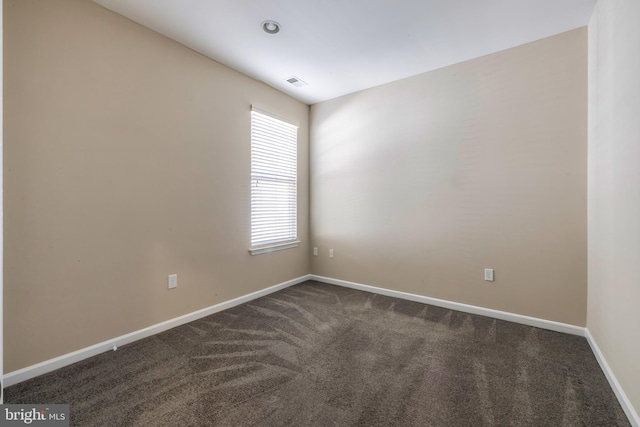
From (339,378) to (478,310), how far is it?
1.80 m

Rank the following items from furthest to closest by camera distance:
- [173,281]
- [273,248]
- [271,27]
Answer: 1. [273,248]
2. [173,281]
3. [271,27]

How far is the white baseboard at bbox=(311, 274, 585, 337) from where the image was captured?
2553 millimetres

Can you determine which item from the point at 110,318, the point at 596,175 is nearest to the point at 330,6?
the point at 596,175

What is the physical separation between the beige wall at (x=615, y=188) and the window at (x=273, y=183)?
3.03 m

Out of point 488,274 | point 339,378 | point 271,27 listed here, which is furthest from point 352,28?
point 339,378

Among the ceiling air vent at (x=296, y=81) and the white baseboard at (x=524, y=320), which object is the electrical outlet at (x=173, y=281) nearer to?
the white baseboard at (x=524, y=320)

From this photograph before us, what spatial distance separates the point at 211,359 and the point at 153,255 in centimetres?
103

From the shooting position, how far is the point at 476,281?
298 centimetres

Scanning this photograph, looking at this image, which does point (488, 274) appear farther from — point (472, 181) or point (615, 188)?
point (615, 188)

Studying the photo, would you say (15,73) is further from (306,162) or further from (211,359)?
(306,162)

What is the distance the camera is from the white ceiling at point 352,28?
7.31 ft

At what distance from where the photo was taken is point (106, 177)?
226cm

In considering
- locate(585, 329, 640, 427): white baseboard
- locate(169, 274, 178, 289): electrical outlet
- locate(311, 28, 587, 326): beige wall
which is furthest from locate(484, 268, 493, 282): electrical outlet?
locate(169, 274, 178, 289): electrical outlet

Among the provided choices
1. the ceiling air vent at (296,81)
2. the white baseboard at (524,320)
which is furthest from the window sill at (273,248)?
the ceiling air vent at (296,81)
